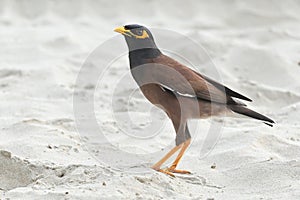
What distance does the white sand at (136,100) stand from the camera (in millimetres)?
3818


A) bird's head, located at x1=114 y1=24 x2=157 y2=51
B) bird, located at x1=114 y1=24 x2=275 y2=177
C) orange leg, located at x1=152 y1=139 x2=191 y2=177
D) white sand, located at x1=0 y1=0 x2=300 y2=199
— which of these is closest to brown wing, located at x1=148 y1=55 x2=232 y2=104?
bird, located at x1=114 y1=24 x2=275 y2=177

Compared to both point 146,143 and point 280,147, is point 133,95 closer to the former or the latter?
point 146,143

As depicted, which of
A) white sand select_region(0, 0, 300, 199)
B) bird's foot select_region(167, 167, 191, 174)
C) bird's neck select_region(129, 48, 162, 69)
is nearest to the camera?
white sand select_region(0, 0, 300, 199)

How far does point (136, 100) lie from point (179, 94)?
188 centimetres

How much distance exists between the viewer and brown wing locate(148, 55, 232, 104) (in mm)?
4344

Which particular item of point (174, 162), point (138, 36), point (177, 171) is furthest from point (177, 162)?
point (138, 36)

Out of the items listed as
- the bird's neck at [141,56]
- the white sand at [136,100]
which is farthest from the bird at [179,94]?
the white sand at [136,100]

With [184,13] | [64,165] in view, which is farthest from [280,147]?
[184,13]

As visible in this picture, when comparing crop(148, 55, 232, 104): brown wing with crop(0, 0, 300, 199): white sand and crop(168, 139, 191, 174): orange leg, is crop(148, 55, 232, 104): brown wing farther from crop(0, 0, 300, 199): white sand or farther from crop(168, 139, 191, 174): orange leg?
crop(0, 0, 300, 199): white sand

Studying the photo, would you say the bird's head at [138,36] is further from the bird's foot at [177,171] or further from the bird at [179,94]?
the bird's foot at [177,171]

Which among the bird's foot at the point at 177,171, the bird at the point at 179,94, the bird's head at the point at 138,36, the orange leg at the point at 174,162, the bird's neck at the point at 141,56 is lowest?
the bird's foot at the point at 177,171

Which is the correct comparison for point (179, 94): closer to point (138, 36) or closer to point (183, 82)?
point (183, 82)

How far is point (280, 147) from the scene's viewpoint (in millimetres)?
4691

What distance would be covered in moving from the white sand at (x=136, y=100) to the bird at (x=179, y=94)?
0.32 metres
